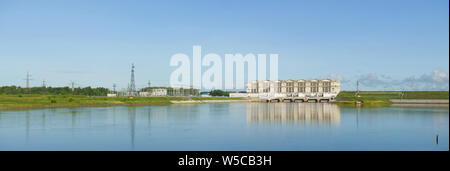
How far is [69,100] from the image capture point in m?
51.4

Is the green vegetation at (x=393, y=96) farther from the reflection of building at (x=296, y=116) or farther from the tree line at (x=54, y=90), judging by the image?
the tree line at (x=54, y=90)

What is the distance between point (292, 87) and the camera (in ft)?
434

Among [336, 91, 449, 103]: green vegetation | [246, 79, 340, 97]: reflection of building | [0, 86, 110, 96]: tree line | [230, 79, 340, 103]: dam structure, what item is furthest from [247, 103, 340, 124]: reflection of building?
[246, 79, 340, 97]: reflection of building

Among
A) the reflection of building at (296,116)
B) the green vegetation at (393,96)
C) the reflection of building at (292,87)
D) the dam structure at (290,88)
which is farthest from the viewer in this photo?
the reflection of building at (292,87)

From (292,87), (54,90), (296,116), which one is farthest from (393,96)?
(54,90)

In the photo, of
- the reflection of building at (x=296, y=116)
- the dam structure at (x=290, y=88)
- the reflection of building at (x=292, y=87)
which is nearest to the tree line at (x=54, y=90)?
the dam structure at (x=290, y=88)

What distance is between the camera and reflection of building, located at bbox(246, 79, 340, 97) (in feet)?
409

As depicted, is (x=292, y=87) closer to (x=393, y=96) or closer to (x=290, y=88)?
(x=290, y=88)

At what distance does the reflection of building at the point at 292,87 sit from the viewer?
124812 mm
